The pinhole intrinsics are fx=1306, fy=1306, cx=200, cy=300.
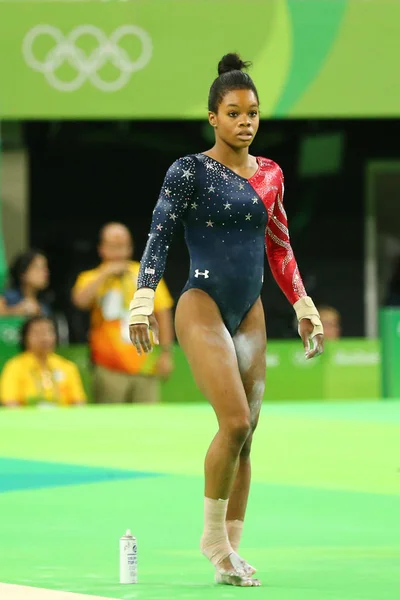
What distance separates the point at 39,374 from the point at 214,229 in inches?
274

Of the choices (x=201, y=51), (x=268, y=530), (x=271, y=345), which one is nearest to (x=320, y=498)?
(x=268, y=530)

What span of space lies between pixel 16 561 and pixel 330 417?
6428 mm

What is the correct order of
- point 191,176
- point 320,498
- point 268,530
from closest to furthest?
1. point 191,176
2. point 268,530
3. point 320,498

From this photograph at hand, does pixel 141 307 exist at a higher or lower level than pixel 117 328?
lower

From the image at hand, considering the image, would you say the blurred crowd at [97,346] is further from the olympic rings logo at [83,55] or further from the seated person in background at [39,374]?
the olympic rings logo at [83,55]

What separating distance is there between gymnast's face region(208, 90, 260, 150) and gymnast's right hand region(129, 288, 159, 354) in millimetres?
763

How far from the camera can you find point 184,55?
1459 cm

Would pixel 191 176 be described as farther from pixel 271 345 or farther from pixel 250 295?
pixel 271 345

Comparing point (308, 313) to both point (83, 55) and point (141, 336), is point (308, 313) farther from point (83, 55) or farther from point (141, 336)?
point (83, 55)

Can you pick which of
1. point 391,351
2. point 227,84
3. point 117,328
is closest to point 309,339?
point 227,84

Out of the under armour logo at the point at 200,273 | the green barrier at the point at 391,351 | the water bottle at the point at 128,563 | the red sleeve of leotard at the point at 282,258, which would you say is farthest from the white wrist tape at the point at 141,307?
the green barrier at the point at 391,351

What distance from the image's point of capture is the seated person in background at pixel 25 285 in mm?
12680

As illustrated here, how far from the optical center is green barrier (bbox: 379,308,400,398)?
548 inches

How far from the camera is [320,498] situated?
25.7 ft
